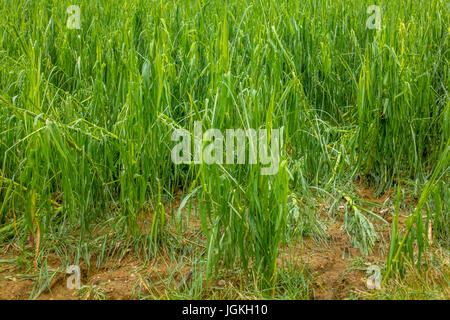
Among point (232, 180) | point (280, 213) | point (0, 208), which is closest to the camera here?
point (280, 213)

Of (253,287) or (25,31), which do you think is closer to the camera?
(253,287)

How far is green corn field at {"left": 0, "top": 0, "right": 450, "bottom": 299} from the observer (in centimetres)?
216

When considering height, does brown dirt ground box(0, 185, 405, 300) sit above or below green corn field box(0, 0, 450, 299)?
below

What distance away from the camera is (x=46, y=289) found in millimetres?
2275

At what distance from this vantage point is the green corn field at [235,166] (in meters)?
2.16

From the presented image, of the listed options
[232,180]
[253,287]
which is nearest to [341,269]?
[253,287]

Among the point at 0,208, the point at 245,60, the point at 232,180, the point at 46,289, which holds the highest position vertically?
the point at 245,60

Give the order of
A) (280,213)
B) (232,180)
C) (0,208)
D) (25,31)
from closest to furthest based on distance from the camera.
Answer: (280,213) < (232,180) < (0,208) < (25,31)

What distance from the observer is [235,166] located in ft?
7.51

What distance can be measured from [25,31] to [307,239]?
2443 mm

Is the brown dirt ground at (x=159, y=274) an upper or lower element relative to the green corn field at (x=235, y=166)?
lower

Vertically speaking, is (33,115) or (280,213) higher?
(33,115)

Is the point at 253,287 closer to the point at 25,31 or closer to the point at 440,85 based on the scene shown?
the point at 440,85

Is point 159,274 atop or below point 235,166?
below
